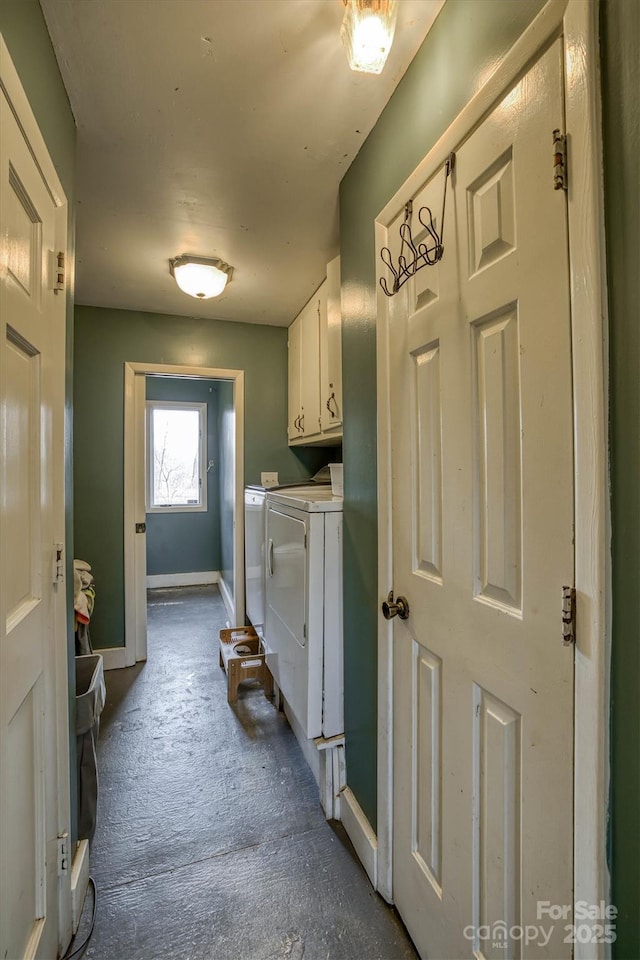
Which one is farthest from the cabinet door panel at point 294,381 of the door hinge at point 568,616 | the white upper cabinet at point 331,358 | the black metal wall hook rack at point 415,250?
the door hinge at point 568,616

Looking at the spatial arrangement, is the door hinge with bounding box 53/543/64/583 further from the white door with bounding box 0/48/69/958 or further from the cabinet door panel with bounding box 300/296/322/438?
the cabinet door panel with bounding box 300/296/322/438

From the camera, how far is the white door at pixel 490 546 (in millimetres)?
705

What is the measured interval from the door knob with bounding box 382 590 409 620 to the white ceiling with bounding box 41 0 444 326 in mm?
1503

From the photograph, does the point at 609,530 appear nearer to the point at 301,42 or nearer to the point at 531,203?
the point at 531,203

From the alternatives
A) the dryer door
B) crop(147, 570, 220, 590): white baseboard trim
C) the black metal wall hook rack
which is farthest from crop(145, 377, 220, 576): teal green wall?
the black metal wall hook rack

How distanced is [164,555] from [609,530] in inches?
194

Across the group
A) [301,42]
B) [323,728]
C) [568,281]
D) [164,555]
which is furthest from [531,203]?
[164,555]

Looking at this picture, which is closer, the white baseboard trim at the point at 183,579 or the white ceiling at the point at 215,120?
the white ceiling at the point at 215,120

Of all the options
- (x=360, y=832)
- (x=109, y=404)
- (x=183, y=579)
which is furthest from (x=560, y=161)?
(x=183, y=579)

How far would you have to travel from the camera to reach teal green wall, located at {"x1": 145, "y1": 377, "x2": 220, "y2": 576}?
4.90 meters

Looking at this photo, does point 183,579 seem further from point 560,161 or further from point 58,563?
point 560,161

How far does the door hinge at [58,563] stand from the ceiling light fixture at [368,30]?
1392mm

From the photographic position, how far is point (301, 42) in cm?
110

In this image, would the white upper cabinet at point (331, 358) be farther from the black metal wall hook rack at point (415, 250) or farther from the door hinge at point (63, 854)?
the door hinge at point (63, 854)
